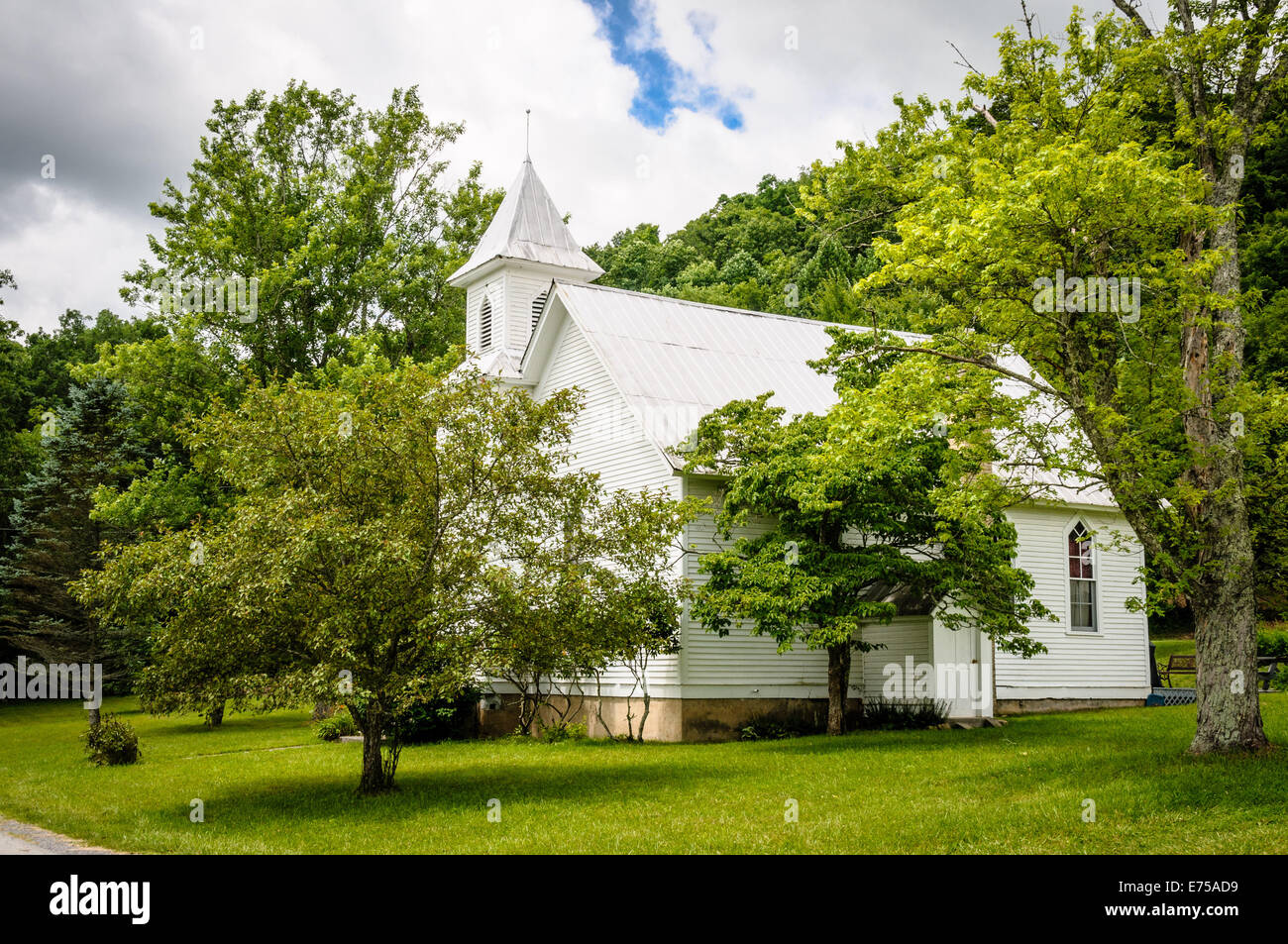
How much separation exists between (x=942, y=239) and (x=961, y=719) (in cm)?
1105

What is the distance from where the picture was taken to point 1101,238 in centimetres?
1347

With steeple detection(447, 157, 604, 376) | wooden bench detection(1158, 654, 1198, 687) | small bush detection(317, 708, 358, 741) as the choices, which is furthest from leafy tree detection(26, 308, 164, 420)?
wooden bench detection(1158, 654, 1198, 687)

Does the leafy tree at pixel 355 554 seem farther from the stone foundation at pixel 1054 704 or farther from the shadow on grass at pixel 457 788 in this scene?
the stone foundation at pixel 1054 704

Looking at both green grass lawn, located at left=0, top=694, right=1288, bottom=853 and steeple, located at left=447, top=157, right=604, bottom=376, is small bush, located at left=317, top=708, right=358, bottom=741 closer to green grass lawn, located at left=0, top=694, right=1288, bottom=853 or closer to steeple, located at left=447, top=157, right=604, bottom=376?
green grass lawn, located at left=0, top=694, right=1288, bottom=853

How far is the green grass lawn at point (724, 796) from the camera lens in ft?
33.3

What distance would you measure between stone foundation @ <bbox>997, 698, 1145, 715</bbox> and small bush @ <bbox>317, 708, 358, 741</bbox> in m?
13.9

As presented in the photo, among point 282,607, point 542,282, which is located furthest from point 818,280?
point 282,607

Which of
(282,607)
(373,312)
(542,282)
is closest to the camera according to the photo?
(282,607)

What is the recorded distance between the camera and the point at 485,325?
3036 centimetres

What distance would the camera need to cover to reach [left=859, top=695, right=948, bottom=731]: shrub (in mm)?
21078

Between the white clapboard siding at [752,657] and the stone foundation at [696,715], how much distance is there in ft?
0.59

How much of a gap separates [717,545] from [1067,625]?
29.1 feet
